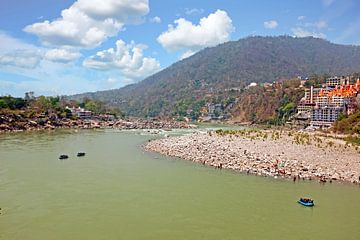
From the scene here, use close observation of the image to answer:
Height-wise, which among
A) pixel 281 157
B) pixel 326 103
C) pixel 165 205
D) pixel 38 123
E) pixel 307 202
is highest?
pixel 326 103

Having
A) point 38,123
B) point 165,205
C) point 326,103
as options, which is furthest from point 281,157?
point 38,123

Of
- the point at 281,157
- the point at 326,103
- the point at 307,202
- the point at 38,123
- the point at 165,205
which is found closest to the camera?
the point at 307,202

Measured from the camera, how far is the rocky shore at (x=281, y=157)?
28.3 metres

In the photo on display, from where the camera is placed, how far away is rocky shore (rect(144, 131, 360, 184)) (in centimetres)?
2830

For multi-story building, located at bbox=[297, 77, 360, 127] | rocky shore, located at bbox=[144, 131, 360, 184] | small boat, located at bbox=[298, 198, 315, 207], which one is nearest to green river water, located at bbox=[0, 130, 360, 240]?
small boat, located at bbox=[298, 198, 315, 207]

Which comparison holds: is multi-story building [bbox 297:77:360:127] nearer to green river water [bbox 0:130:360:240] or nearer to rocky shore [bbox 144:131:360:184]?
rocky shore [bbox 144:131:360:184]

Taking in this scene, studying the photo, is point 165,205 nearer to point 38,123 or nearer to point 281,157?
point 281,157

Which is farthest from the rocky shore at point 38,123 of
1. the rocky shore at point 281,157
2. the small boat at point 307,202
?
the small boat at point 307,202

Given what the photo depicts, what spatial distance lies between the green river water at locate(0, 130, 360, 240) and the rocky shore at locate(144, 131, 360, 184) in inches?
74.2

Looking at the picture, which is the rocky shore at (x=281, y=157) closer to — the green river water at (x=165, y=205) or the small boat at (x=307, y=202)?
the green river water at (x=165, y=205)

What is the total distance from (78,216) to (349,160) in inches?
1004

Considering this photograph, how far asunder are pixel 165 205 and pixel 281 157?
53.3 ft

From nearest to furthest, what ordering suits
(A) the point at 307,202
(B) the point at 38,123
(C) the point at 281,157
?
(A) the point at 307,202 < (C) the point at 281,157 < (B) the point at 38,123

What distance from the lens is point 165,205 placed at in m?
21.6
